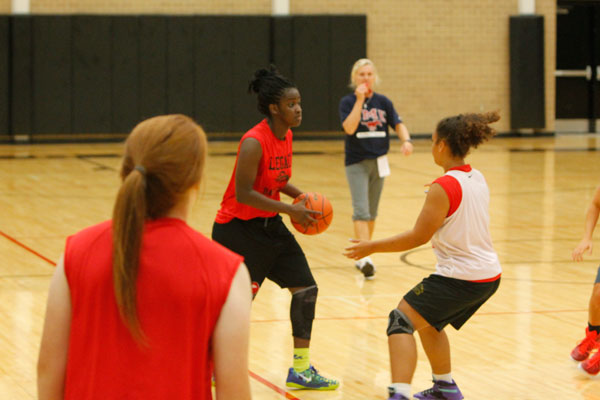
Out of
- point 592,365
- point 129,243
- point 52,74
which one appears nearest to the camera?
point 129,243

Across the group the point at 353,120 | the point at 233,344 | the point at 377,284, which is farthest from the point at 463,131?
the point at 353,120

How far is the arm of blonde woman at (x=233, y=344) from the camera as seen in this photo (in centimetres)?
177

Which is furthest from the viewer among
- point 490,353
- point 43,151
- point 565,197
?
point 43,151

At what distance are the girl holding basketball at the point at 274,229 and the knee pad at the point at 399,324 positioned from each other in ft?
2.15

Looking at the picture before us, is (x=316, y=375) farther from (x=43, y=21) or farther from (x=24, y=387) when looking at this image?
(x=43, y=21)

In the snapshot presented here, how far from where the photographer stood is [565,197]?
11.5 meters

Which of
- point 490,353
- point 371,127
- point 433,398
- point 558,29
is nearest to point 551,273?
point 371,127

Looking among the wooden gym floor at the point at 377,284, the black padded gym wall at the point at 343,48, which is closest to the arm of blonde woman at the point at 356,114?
the wooden gym floor at the point at 377,284

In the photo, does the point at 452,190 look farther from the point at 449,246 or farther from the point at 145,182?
the point at 145,182

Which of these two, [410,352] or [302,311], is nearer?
A: [410,352]

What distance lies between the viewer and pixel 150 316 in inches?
69.7

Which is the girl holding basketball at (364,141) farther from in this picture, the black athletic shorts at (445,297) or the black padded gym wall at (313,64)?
the black padded gym wall at (313,64)

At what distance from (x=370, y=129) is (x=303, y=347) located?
10.2ft

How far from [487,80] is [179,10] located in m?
6.90
